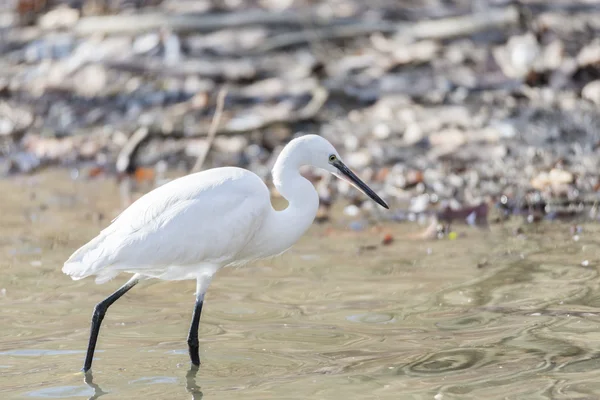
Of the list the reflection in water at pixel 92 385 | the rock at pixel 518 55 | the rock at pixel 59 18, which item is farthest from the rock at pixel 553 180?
the rock at pixel 59 18

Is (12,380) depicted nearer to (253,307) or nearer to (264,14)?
(253,307)

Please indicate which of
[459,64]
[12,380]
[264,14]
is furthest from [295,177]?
[264,14]

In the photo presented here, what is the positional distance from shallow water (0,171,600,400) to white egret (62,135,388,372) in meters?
0.34

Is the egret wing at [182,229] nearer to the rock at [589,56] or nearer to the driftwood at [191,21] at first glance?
the rock at [589,56]

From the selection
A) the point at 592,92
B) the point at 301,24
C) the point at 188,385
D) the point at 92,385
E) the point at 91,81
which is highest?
the point at 592,92

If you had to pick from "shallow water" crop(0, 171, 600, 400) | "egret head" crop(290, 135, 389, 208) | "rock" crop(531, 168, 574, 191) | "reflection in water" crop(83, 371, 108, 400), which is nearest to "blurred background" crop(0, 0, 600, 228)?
"rock" crop(531, 168, 574, 191)

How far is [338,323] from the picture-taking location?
6191 millimetres

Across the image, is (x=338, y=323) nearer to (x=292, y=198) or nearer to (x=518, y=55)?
(x=292, y=198)

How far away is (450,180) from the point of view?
9.39 m

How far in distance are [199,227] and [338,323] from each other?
3.44ft

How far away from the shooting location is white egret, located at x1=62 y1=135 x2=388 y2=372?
5.64 m

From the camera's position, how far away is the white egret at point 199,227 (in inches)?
222

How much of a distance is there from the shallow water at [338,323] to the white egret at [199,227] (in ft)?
1.12

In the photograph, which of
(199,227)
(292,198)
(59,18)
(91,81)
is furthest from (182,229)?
(59,18)
